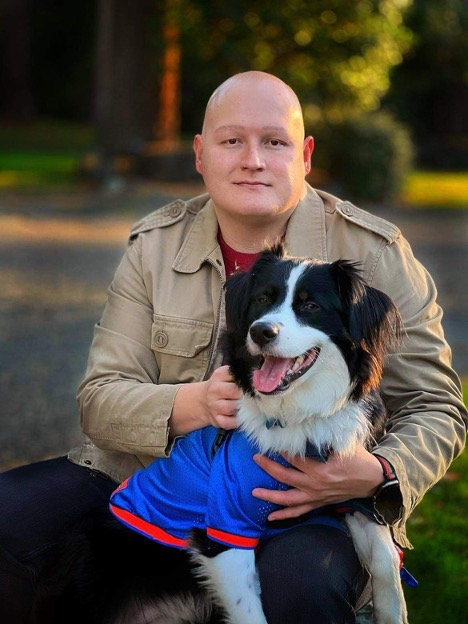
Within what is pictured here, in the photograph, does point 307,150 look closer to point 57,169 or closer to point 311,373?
point 311,373

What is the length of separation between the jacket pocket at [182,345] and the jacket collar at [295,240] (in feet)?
0.64

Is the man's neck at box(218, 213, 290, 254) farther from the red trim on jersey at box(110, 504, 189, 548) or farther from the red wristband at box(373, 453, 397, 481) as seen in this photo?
the red trim on jersey at box(110, 504, 189, 548)

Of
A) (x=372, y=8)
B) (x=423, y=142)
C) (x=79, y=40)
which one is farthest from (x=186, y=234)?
(x=79, y=40)

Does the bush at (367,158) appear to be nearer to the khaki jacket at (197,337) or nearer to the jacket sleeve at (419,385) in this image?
the khaki jacket at (197,337)

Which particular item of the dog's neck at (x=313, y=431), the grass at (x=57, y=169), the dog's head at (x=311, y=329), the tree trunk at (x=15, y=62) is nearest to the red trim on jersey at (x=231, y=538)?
the dog's neck at (x=313, y=431)

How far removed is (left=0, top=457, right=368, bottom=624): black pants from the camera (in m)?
2.62

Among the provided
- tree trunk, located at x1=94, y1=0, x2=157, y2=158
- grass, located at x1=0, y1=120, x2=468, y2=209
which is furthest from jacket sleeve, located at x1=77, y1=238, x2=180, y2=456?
tree trunk, located at x1=94, y1=0, x2=157, y2=158

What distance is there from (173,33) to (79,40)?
18.7 meters

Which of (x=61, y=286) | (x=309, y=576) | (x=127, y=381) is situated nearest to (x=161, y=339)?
(x=127, y=381)

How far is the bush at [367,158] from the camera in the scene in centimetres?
1766

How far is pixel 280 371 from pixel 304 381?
86 millimetres

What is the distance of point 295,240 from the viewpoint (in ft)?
10.6

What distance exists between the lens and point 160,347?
10.5 ft

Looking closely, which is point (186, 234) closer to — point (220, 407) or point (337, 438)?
point (220, 407)
